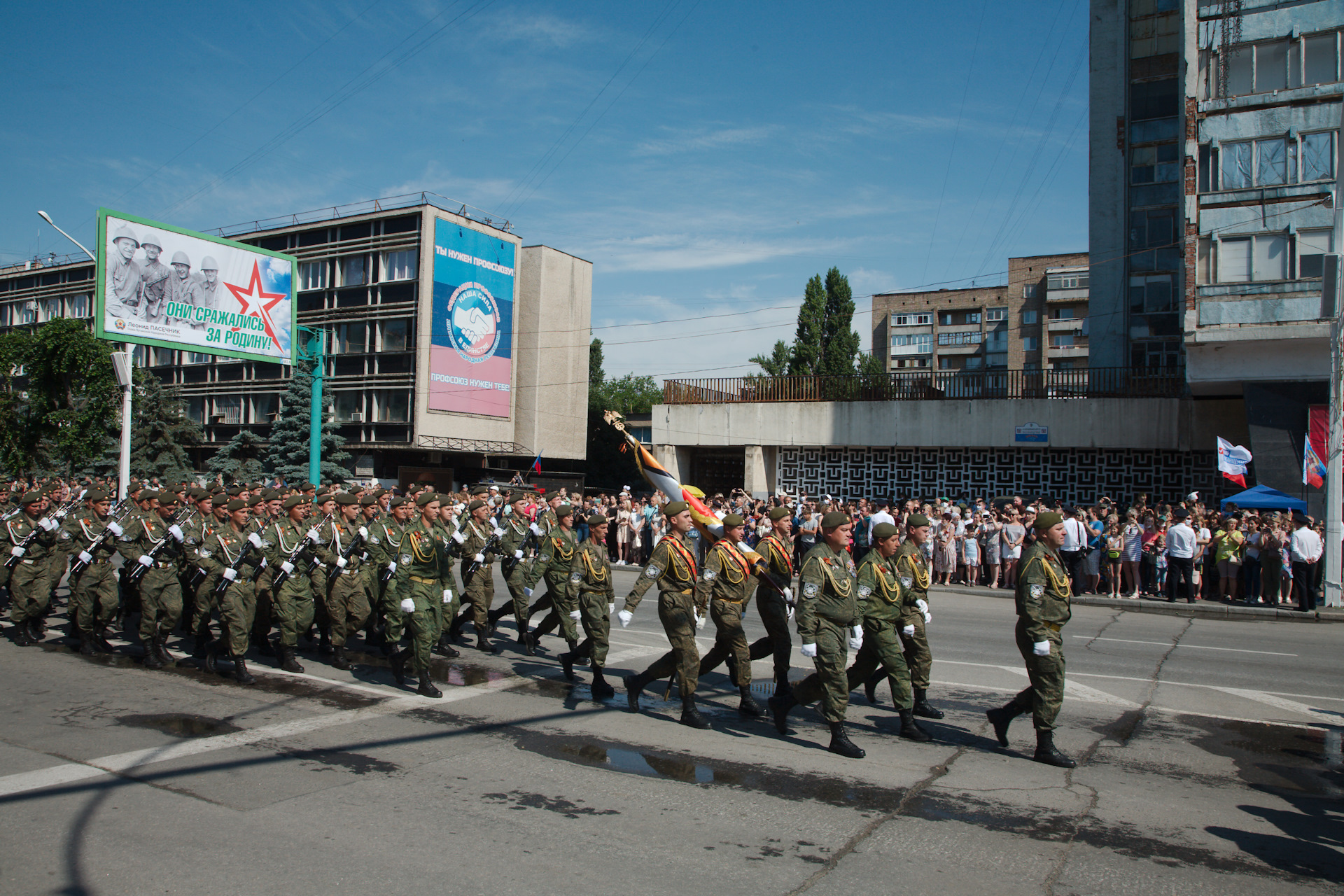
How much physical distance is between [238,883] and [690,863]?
2289 millimetres

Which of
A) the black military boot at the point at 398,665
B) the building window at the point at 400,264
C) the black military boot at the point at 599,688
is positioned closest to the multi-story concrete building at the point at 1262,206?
the black military boot at the point at 599,688

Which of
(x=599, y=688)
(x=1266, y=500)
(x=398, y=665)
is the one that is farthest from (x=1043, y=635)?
(x=1266, y=500)

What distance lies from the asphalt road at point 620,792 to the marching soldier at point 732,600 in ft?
1.22

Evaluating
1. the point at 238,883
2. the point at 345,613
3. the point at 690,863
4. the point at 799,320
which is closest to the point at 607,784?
the point at 690,863

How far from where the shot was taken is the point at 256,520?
992 cm

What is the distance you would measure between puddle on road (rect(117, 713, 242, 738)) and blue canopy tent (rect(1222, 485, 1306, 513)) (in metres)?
20.5

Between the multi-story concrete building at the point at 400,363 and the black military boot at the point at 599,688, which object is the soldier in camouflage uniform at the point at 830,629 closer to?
the black military boot at the point at 599,688

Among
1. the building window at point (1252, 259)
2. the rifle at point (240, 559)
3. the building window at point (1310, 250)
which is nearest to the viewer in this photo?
the rifle at point (240, 559)

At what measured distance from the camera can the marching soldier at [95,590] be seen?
401 inches

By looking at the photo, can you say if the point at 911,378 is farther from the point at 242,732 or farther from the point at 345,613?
the point at 242,732

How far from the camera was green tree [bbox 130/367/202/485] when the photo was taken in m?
38.4

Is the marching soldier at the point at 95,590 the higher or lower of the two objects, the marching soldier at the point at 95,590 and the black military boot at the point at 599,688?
the higher

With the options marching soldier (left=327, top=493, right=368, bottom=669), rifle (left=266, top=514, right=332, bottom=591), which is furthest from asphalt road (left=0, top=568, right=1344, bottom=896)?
rifle (left=266, top=514, right=332, bottom=591)

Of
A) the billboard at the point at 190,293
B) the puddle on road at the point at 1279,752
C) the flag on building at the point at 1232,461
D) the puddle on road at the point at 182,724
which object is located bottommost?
the puddle on road at the point at 182,724
